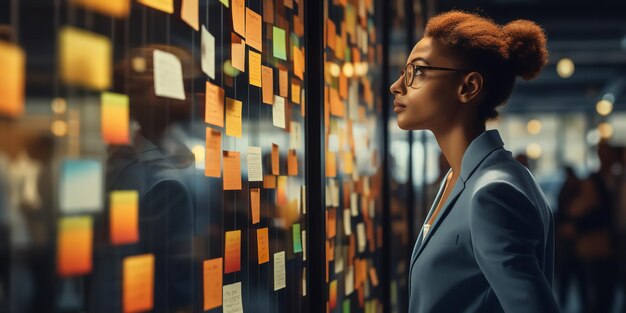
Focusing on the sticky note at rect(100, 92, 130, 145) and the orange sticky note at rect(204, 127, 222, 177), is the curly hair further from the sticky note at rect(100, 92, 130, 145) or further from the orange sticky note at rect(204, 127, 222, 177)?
the sticky note at rect(100, 92, 130, 145)

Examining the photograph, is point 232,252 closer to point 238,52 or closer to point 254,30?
point 238,52

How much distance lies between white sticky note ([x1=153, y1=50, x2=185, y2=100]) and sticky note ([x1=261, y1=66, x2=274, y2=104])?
59cm

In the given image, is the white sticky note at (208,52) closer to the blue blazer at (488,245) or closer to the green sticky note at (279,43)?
the green sticky note at (279,43)

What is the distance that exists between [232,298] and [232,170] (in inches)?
12.3

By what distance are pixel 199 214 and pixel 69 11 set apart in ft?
2.10

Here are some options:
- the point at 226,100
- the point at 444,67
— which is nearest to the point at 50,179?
the point at 226,100

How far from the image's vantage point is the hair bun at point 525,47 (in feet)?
6.61

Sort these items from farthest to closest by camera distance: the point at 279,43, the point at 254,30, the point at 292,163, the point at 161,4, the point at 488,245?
the point at 292,163, the point at 279,43, the point at 254,30, the point at 488,245, the point at 161,4

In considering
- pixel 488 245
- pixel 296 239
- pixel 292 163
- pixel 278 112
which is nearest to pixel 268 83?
pixel 278 112

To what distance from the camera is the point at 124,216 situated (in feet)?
4.45

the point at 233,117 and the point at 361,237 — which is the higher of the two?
the point at 233,117

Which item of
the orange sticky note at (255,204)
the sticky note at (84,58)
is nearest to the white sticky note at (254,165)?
the orange sticky note at (255,204)

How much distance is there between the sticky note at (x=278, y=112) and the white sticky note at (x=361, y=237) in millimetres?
1356

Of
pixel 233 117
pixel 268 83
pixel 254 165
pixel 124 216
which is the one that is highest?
pixel 268 83
